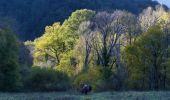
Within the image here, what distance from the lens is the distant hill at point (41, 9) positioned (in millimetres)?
144375

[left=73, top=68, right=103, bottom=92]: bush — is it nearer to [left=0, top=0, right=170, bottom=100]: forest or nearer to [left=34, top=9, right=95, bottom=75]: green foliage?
[left=0, top=0, right=170, bottom=100]: forest

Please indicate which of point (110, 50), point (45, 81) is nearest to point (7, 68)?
point (45, 81)

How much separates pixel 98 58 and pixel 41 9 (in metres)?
80.6

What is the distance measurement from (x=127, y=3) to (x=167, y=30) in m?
85.2

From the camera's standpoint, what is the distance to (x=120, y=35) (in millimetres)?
73875

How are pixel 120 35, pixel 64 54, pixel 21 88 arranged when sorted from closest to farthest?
pixel 21 88, pixel 120 35, pixel 64 54

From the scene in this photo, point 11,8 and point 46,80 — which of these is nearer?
point 46,80

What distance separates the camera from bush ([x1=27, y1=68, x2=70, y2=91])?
207ft

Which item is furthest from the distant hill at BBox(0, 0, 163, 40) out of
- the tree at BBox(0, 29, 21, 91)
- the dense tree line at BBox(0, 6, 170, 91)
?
the tree at BBox(0, 29, 21, 91)

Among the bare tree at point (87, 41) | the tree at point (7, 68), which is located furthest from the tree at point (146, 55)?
the tree at point (7, 68)

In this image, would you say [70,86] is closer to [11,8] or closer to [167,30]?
[167,30]

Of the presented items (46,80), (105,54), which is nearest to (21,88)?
(46,80)

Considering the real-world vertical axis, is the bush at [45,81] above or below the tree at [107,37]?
below

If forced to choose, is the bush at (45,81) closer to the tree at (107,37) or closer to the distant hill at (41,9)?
the tree at (107,37)
